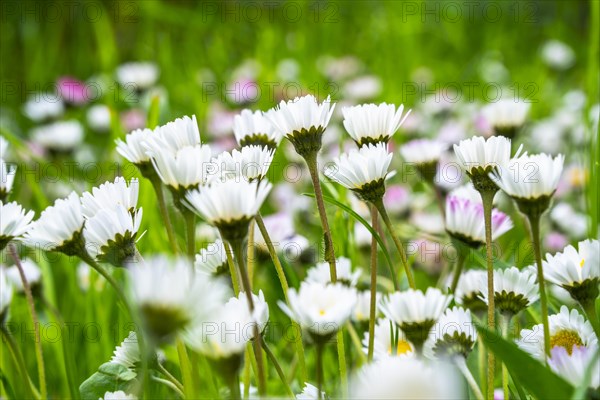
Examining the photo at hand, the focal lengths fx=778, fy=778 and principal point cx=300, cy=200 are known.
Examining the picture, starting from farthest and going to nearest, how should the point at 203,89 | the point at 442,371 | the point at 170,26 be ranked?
the point at 170,26
the point at 203,89
the point at 442,371

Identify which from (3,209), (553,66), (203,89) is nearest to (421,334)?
(3,209)

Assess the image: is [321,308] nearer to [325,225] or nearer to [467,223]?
[325,225]

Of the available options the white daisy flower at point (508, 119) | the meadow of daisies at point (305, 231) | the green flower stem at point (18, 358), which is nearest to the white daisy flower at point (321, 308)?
the meadow of daisies at point (305, 231)

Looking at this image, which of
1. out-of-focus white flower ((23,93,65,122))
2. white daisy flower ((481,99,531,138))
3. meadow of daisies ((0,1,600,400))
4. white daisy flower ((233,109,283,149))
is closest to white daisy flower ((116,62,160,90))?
meadow of daisies ((0,1,600,400))

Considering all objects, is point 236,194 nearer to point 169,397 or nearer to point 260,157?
point 260,157

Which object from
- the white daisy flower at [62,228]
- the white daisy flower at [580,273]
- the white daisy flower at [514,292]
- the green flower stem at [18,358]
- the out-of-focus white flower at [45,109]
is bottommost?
the green flower stem at [18,358]

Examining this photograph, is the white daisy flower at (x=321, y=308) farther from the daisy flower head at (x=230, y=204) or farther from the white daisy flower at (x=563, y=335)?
the white daisy flower at (x=563, y=335)
